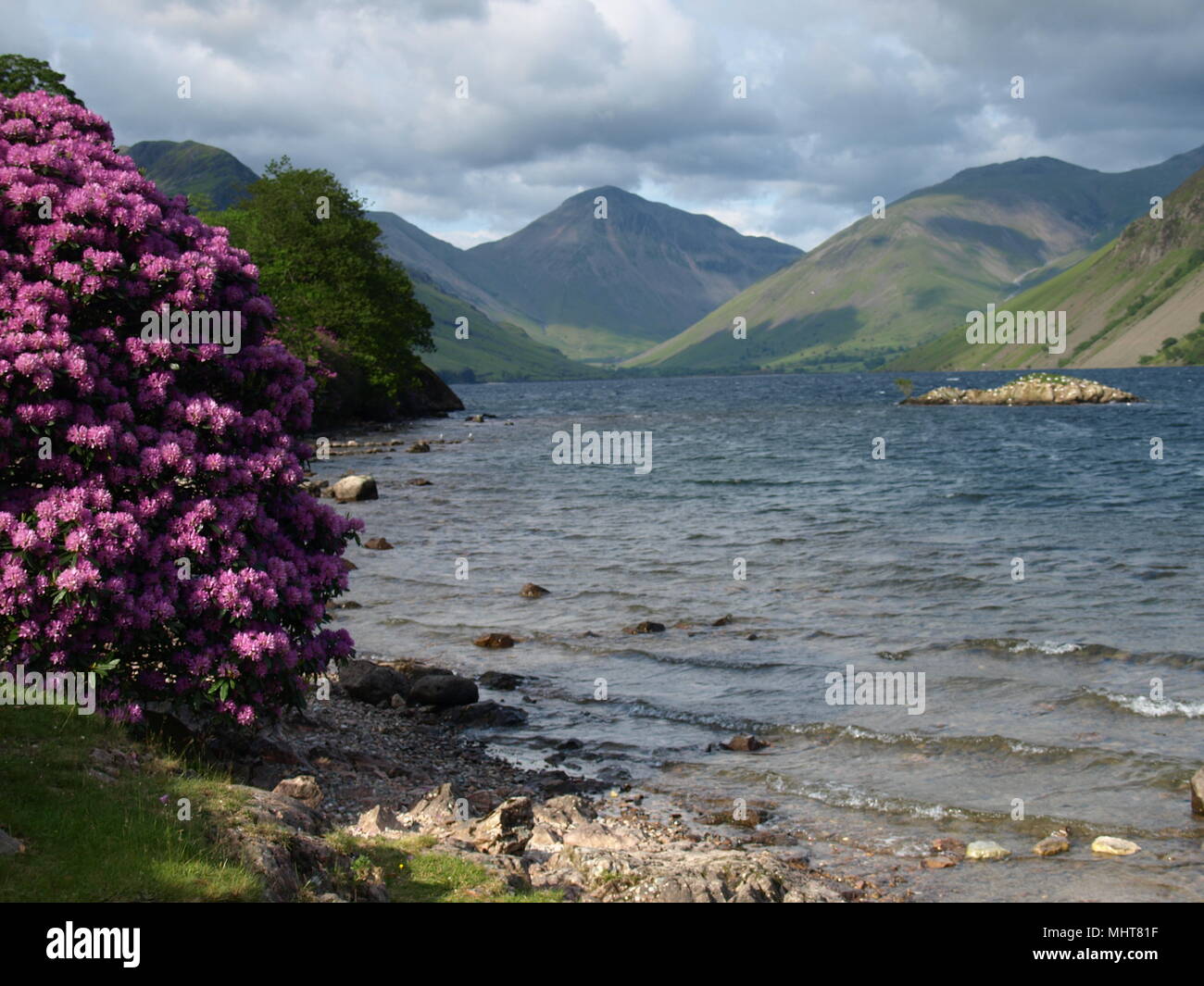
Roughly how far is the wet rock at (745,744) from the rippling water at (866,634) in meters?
0.31

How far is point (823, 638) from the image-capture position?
26.2m

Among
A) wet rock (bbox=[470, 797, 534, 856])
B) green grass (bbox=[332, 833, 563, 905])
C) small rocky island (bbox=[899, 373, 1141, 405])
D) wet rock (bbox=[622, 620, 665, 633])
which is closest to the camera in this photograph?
green grass (bbox=[332, 833, 563, 905])

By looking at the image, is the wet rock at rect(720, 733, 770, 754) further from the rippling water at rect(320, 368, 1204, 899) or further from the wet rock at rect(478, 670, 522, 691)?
the wet rock at rect(478, 670, 522, 691)

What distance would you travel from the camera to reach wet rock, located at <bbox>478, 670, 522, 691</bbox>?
23.2m

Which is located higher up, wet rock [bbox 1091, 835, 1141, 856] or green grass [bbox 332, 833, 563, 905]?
green grass [bbox 332, 833, 563, 905]

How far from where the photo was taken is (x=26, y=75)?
61.5m

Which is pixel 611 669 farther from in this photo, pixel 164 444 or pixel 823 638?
pixel 164 444

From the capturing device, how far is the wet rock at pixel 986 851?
14.1m

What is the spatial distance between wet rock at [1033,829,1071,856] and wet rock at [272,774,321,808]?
33.9 ft

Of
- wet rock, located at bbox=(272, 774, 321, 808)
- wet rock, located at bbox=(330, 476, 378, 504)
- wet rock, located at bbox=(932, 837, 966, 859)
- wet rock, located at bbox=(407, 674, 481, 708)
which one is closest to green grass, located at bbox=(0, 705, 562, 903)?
wet rock, located at bbox=(272, 774, 321, 808)

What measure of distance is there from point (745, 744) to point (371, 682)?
27.3 feet
